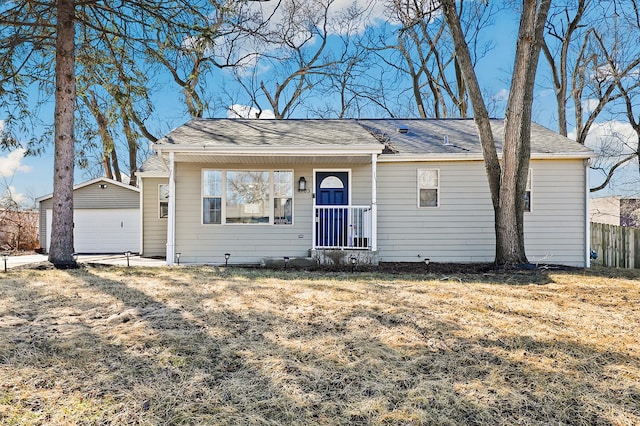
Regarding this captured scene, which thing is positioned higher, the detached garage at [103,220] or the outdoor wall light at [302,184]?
the outdoor wall light at [302,184]

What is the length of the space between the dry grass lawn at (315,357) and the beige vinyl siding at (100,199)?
27.3 feet

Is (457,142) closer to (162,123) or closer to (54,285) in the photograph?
(54,285)

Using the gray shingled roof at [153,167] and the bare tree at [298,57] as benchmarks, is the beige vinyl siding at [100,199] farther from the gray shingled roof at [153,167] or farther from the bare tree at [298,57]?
the bare tree at [298,57]

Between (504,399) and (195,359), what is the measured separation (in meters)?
2.22

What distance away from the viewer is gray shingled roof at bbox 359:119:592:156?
365 inches

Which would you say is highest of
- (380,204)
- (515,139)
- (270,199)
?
(515,139)

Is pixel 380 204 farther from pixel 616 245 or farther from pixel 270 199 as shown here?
pixel 616 245

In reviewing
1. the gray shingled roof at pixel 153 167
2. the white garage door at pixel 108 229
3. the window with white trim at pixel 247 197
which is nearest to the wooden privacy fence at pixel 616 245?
the window with white trim at pixel 247 197

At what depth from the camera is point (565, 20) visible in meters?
16.0

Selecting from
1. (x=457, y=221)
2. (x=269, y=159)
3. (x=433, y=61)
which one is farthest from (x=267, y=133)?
(x=433, y=61)

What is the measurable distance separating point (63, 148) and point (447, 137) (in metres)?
9.08

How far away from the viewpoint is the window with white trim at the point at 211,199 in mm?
9266

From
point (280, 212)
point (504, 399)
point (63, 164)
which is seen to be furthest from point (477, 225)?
point (63, 164)

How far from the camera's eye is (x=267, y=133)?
31.4 ft
